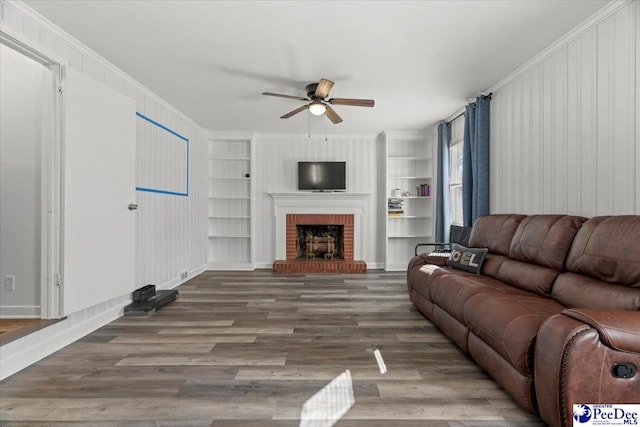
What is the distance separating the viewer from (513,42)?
289cm

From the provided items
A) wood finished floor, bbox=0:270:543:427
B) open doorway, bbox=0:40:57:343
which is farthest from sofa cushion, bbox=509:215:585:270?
open doorway, bbox=0:40:57:343

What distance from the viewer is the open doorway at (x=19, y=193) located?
9.52 ft

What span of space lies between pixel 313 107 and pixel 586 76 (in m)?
2.56

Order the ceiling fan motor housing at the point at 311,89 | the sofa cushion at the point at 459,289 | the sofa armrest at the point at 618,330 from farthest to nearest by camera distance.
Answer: the ceiling fan motor housing at the point at 311,89
the sofa cushion at the point at 459,289
the sofa armrest at the point at 618,330

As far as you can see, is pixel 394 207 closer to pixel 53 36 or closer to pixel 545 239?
pixel 545 239

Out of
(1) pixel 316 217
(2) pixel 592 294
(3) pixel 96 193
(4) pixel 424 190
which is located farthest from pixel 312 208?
(2) pixel 592 294

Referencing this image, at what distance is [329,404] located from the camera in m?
1.88

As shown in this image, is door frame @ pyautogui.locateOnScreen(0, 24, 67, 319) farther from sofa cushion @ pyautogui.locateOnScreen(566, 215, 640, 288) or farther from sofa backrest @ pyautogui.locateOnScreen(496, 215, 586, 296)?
sofa cushion @ pyautogui.locateOnScreen(566, 215, 640, 288)

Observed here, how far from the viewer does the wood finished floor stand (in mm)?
1777

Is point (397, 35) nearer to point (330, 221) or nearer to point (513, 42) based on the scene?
point (513, 42)

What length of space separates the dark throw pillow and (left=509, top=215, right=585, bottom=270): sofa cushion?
0.33 metres

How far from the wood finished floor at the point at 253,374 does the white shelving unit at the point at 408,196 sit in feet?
8.45

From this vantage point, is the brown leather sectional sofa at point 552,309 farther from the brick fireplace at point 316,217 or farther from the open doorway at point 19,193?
the open doorway at point 19,193

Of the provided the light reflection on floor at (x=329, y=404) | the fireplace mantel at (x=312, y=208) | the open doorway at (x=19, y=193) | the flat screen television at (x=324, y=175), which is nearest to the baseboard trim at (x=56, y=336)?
the open doorway at (x=19, y=193)
